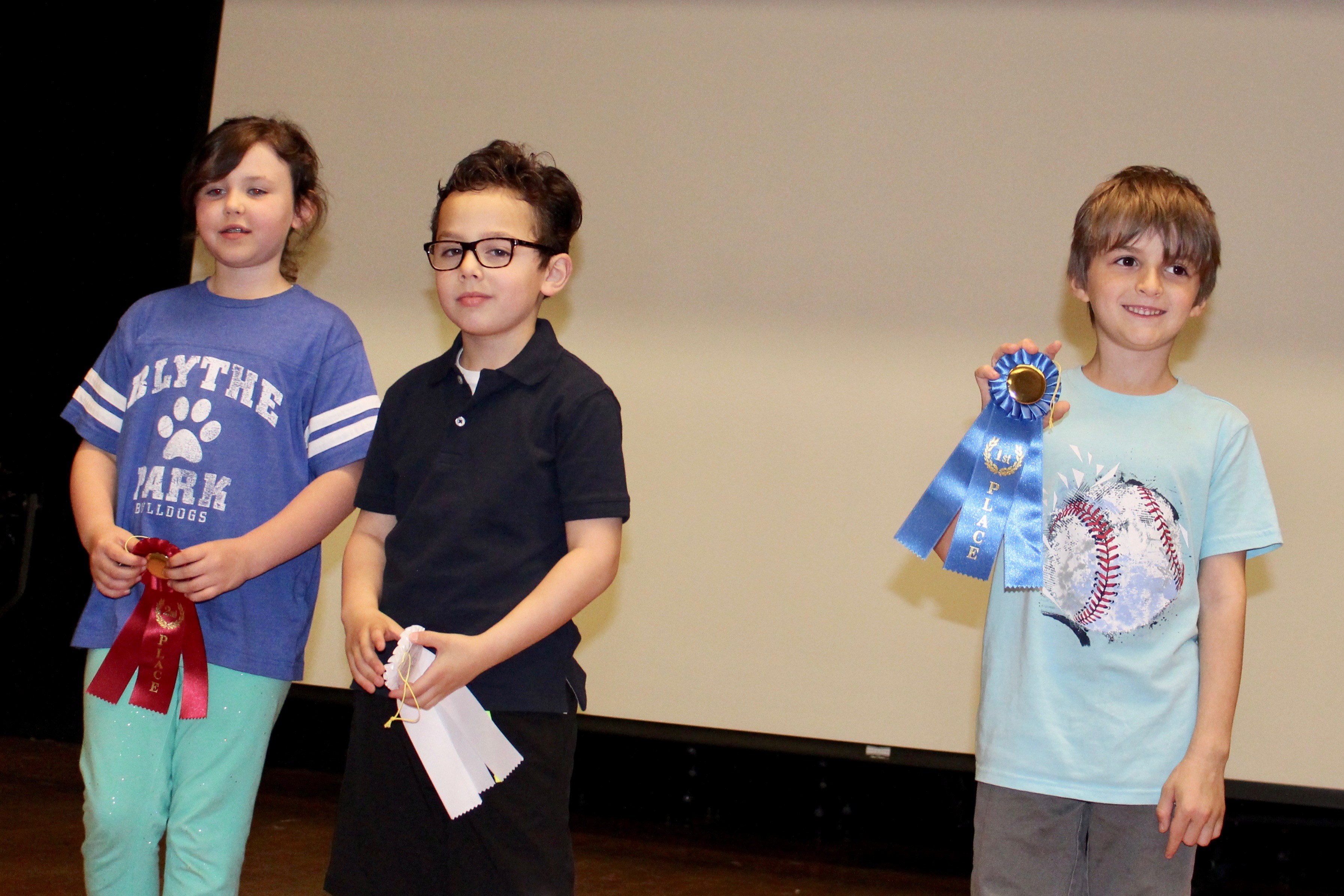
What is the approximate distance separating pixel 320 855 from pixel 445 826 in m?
1.45

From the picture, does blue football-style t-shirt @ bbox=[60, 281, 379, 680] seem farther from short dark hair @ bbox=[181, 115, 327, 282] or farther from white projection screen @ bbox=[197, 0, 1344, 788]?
white projection screen @ bbox=[197, 0, 1344, 788]

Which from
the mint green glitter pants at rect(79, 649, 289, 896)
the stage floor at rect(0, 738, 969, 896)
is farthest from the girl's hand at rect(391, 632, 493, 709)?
the stage floor at rect(0, 738, 969, 896)

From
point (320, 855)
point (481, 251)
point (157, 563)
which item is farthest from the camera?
point (320, 855)

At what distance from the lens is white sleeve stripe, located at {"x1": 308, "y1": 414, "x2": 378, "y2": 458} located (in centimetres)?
152

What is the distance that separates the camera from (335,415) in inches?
60.2

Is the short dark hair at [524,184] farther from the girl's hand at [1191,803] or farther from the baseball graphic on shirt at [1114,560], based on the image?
the girl's hand at [1191,803]

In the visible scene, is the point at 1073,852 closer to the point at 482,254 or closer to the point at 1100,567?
the point at 1100,567

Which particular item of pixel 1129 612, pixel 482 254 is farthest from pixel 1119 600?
pixel 482 254

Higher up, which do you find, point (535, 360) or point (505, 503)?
point (535, 360)

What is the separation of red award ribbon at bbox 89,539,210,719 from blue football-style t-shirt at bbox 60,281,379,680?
0.03m

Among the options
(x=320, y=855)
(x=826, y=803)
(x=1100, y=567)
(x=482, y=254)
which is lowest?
(x=320, y=855)

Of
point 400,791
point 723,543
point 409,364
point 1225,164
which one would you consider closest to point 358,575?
point 400,791

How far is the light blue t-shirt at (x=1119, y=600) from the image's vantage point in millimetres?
1301

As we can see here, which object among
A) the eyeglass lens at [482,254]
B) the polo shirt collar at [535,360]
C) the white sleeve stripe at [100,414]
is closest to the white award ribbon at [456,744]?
the polo shirt collar at [535,360]
